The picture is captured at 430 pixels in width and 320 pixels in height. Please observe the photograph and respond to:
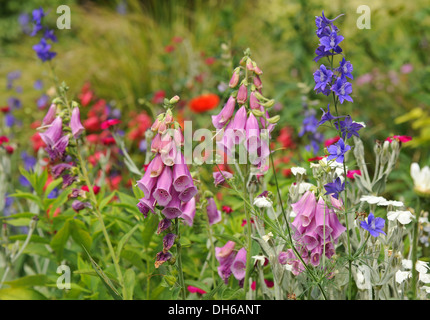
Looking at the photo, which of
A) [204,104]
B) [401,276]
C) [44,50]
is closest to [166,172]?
[401,276]

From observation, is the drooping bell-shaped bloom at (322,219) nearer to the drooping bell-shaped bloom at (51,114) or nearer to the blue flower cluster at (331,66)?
the blue flower cluster at (331,66)

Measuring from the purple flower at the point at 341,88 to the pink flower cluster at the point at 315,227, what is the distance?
0.96ft

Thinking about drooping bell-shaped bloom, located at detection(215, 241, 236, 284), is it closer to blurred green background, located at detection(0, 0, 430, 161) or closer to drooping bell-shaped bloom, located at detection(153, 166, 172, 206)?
drooping bell-shaped bloom, located at detection(153, 166, 172, 206)

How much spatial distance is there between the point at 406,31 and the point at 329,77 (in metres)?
4.23

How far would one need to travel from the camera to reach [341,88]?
4.09ft

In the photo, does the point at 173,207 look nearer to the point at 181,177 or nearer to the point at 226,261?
the point at 181,177

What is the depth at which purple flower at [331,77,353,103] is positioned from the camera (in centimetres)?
123

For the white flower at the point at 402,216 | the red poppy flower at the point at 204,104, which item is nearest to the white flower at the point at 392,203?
the white flower at the point at 402,216

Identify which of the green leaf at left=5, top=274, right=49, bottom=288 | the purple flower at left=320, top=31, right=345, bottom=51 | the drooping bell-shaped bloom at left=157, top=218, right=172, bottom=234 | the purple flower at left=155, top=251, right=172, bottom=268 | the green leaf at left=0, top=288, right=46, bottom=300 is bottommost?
the green leaf at left=0, top=288, right=46, bottom=300

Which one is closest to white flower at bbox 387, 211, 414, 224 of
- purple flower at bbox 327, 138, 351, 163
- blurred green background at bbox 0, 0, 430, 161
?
purple flower at bbox 327, 138, 351, 163

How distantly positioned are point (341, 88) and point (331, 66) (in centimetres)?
6

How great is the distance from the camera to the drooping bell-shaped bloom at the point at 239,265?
1.60 m

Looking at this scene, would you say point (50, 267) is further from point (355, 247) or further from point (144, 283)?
point (355, 247)
